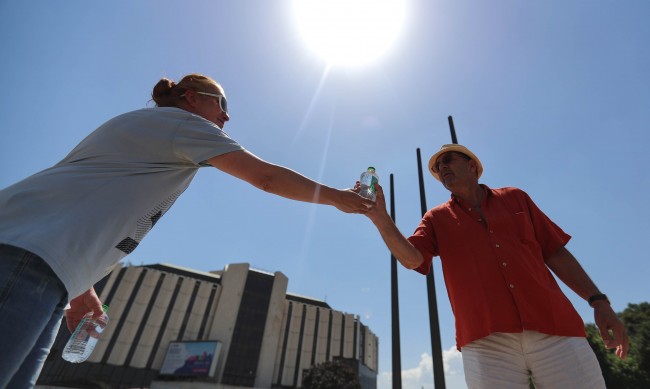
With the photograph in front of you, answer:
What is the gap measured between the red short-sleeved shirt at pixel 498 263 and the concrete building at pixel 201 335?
1818 inches

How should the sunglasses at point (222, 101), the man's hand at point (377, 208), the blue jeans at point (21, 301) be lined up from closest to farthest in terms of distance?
the blue jeans at point (21, 301) → the sunglasses at point (222, 101) → the man's hand at point (377, 208)

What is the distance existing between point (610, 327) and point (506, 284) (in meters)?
0.89

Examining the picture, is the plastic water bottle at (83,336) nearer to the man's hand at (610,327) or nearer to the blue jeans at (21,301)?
the blue jeans at (21,301)

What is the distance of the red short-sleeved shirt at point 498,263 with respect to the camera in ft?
7.23

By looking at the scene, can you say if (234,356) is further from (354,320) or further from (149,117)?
(149,117)

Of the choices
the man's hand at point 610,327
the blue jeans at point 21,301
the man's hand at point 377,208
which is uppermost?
the man's hand at point 377,208

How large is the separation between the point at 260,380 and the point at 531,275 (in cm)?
5435

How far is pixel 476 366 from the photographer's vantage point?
2.22m

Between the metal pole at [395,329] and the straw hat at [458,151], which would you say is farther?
the metal pole at [395,329]

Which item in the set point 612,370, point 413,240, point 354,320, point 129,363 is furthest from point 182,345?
point 413,240

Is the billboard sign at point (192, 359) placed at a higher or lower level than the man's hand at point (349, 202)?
higher

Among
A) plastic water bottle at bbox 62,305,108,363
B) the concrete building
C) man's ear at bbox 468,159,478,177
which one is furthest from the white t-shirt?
the concrete building

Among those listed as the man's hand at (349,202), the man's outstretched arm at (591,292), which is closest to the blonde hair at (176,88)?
the man's hand at (349,202)

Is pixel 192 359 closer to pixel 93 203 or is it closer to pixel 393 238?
pixel 393 238
